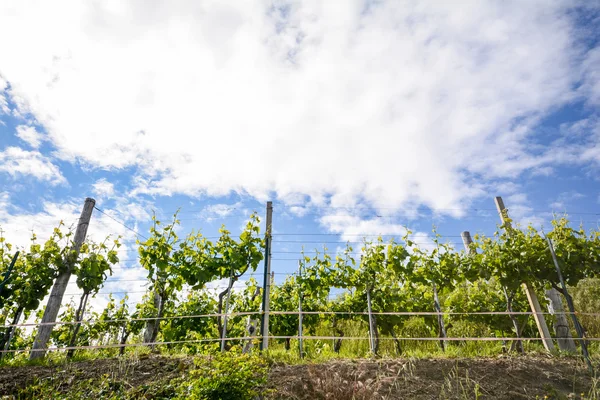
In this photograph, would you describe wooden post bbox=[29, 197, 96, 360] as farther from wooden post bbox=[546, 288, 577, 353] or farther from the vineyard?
wooden post bbox=[546, 288, 577, 353]

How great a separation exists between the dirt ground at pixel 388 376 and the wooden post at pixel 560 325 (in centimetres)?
162

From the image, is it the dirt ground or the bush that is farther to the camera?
the dirt ground

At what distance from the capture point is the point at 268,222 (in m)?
7.16

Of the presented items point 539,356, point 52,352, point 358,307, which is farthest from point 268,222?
point 539,356

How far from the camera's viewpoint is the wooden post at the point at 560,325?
6355 mm

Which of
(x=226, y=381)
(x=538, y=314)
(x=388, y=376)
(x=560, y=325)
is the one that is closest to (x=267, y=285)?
(x=388, y=376)

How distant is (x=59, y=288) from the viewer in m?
7.07

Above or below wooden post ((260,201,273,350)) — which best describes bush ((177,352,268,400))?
below

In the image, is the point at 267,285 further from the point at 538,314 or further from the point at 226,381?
the point at 538,314

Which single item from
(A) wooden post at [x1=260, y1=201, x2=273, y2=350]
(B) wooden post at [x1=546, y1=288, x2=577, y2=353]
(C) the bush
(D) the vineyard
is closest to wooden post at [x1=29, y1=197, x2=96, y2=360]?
(D) the vineyard

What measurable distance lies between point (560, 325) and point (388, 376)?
445cm

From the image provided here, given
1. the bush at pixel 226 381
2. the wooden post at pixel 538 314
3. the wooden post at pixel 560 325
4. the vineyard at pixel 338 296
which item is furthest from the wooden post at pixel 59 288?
the wooden post at pixel 560 325

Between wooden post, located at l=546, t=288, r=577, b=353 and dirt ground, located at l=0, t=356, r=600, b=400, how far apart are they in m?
1.62

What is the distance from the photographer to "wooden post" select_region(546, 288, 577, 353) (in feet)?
20.9
